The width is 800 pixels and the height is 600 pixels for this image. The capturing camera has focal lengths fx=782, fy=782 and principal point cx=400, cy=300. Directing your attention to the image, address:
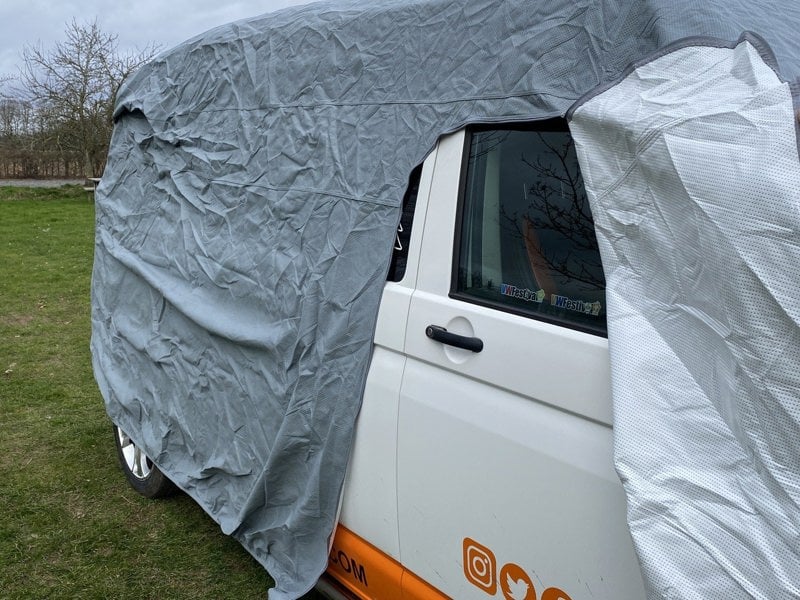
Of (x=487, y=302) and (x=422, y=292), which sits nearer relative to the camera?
(x=487, y=302)

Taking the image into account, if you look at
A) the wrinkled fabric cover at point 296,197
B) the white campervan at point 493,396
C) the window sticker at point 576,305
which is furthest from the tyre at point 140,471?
the window sticker at point 576,305

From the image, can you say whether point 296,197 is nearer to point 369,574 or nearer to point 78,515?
point 369,574

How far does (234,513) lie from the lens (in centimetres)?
299

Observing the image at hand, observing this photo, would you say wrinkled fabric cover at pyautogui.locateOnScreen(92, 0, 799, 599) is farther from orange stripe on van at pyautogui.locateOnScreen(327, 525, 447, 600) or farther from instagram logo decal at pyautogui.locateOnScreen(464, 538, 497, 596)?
instagram logo decal at pyautogui.locateOnScreen(464, 538, 497, 596)

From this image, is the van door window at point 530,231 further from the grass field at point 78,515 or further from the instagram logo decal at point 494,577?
the grass field at point 78,515

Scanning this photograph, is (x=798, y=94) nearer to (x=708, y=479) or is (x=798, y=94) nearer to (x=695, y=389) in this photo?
(x=695, y=389)

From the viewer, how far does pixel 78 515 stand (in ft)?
12.4

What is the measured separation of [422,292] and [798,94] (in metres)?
1.08

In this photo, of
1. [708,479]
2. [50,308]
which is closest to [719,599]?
[708,479]

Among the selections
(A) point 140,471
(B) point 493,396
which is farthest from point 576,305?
(A) point 140,471

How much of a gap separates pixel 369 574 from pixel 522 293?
42.7 inches

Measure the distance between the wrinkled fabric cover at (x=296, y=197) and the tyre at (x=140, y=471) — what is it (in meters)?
0.25

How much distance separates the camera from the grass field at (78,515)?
3244 millimetres

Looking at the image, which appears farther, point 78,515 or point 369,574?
point 78,515
